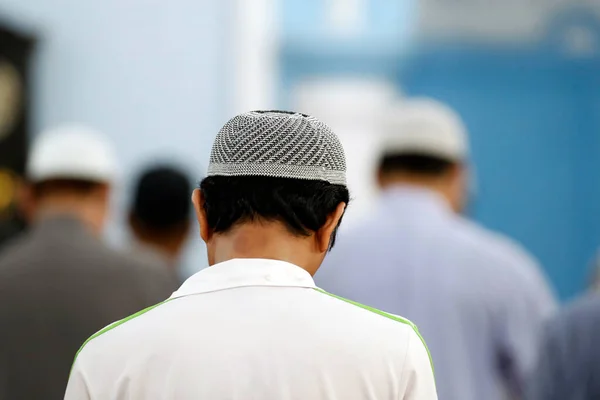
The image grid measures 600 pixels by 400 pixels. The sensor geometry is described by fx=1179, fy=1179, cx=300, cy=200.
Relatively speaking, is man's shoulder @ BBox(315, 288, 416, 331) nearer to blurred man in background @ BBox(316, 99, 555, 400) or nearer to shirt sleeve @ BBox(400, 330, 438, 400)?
shirt sleeve @ BBox(400, 330, 438, 400)

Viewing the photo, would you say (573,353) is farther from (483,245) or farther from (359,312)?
(359,312)

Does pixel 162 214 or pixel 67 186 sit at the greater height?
pixel 67 186

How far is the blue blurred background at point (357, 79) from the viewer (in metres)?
6.71

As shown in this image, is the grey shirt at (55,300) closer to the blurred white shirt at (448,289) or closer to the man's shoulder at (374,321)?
the blurred white shirt at (448,289)

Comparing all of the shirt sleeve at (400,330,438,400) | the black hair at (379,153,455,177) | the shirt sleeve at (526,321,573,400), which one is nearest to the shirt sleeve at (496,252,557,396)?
the shirt sleeve at (526,321,573,400)

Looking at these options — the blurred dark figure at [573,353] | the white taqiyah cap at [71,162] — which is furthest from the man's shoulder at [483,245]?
the white taqiyah cap at [71,162]

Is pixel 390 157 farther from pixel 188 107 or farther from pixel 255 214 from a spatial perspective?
pixel 188 107

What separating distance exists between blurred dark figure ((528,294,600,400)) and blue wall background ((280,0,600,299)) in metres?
5.32

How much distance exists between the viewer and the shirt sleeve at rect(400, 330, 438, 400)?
1657 millimetres

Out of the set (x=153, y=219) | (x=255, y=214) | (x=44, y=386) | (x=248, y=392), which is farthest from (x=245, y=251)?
(x=153, y=219)

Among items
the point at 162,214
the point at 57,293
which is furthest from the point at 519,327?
the point at 162,214

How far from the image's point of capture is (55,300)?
10.0 ft

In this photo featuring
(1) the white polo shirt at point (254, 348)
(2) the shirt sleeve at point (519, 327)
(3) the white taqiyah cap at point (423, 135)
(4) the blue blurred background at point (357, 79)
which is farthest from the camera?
(4) the blue blurred background at point (357, 79)

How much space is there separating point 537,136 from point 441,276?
559 centimetres
